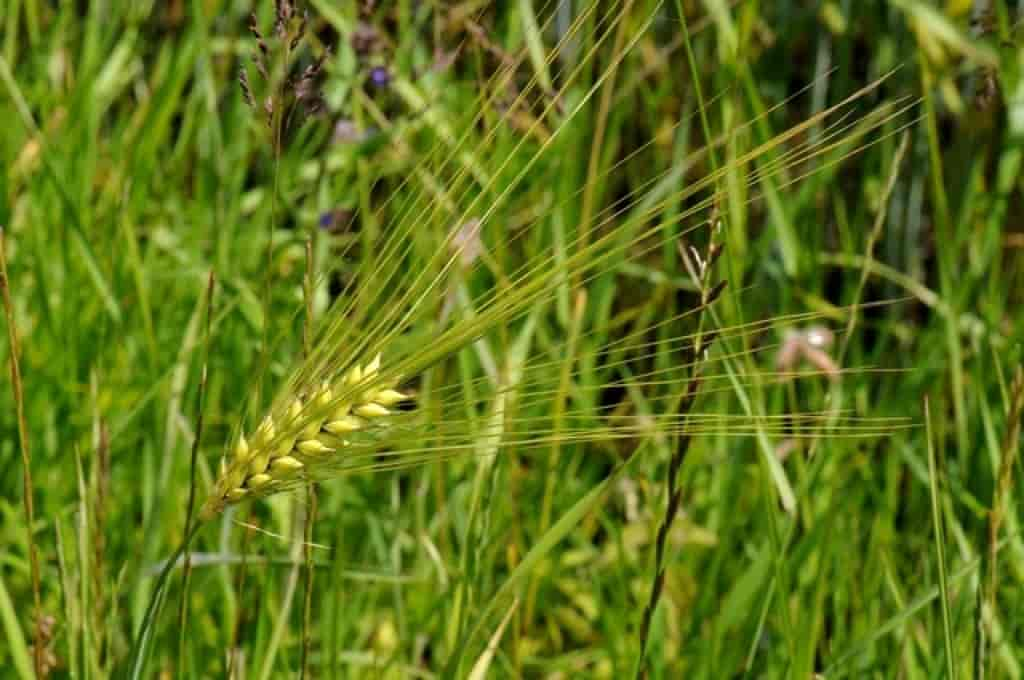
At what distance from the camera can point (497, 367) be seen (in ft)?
7.09

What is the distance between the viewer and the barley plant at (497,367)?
115 centimetres

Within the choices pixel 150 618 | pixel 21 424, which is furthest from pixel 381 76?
pixel 150 618

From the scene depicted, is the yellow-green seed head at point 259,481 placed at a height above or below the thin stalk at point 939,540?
above

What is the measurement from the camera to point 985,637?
1405 millimetres

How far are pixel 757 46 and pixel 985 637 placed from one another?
193 centimetres

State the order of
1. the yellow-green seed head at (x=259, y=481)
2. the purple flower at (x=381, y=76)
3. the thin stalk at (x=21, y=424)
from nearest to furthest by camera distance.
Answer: the yellow-green seed head at (x=259, y=481), the thin stalk at (x=21, y=424), the purple flower at (x=381, y=76)

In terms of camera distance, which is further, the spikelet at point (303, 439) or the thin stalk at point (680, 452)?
the thin stalk at point (680, 452)

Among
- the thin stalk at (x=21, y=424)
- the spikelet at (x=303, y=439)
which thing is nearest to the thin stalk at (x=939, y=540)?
the spikelet at (x=303, y=439)

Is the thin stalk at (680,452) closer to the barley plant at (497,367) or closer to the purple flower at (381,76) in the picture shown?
the barley plant at (497,367)

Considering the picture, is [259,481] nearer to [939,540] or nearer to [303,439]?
[303,439]

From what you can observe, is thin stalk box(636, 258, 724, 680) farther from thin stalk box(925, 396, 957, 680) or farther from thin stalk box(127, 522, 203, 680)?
thin stalk box(127, 522, 203, 680)

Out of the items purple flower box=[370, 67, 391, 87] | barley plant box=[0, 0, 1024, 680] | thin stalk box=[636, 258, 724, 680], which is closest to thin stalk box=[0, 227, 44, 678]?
barley plant box=[0, 0, 1024, 680]

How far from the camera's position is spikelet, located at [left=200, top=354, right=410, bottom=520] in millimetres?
979

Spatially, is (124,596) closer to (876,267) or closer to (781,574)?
(781,574)
